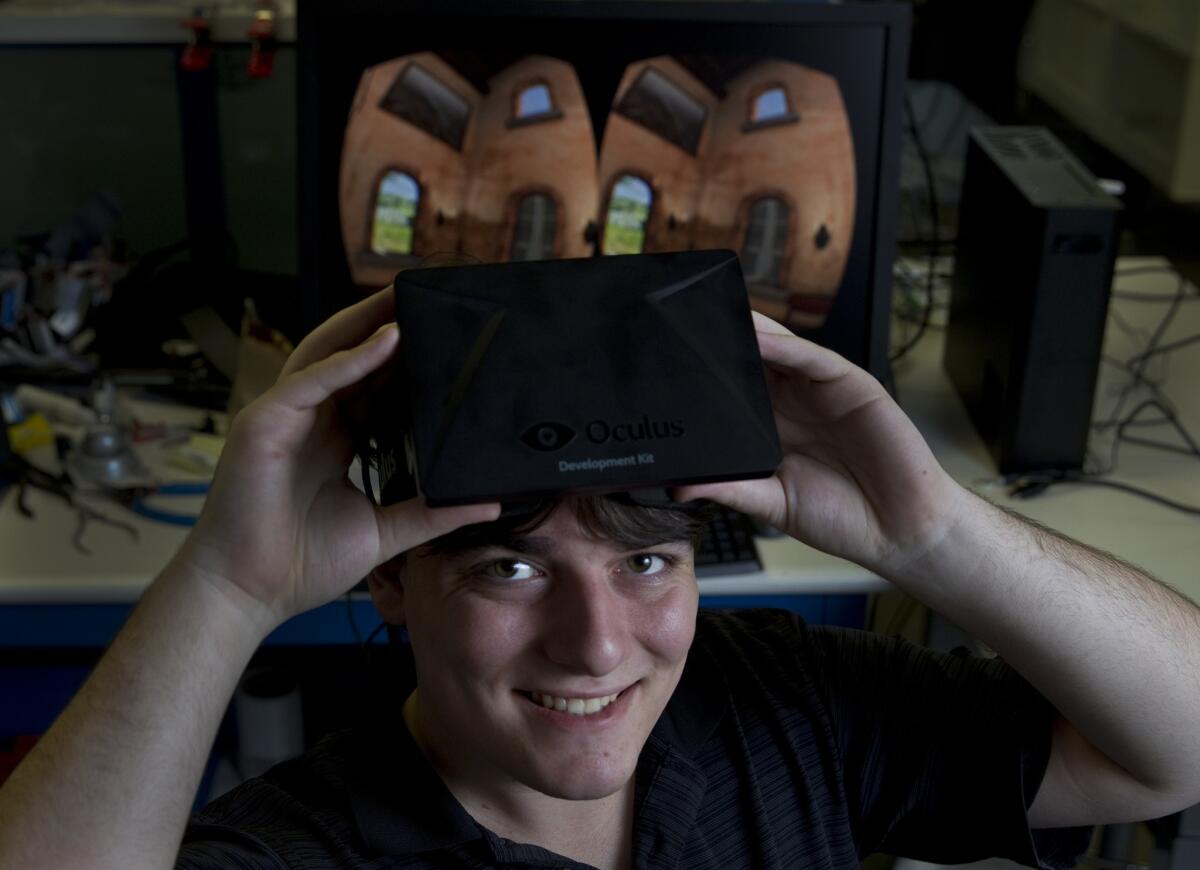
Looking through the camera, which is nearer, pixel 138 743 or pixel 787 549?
pixel 138 743

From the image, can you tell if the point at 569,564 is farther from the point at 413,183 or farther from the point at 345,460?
the point at 413,183

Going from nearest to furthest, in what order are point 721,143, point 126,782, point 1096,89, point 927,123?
point 126,782 → point 721,143 → point 927,123 → point 1096,89

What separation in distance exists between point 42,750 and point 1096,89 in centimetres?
445

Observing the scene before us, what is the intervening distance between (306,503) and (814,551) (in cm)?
90

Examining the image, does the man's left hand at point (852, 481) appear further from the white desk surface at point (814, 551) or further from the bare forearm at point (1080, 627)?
the white desk surface at point (814, 551)

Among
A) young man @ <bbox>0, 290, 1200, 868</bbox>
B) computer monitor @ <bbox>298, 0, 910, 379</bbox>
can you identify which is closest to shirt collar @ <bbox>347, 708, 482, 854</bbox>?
young man @ <bbox>0, 290, 1200, 868</bbox>

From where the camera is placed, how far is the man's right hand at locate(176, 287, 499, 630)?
89 centimetres

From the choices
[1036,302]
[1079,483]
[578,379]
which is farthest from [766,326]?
[1079,483]

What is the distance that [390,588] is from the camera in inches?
43.7

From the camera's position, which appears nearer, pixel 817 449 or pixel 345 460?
pixel 345 460

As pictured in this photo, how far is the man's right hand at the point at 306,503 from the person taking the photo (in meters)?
0.89

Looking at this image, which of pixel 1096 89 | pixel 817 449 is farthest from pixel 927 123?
pixel 817 449

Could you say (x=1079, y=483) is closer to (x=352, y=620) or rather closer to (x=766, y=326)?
(x=352, y=620)

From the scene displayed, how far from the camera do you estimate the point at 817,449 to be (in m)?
1.08
